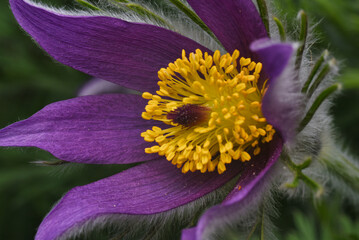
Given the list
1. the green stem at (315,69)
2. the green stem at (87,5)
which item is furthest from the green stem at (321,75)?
the green stem at (87,5)

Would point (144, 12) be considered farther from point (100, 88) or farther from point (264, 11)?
point (100, 88)

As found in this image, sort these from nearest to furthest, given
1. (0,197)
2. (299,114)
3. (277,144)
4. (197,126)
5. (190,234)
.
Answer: (190,234) → (299,114) → (277,144) → (197,126) → (0,197)

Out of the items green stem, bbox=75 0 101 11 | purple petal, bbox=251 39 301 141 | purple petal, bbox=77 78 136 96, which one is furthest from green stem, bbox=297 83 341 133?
purple petal, bbox=77 78 136 96

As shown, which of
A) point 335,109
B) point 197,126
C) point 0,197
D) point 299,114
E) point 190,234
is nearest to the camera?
point 190,234

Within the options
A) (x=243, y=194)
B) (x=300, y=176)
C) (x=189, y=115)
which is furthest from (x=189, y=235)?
(x=189, y=115)

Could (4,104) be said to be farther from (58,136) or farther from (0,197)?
(58,136)

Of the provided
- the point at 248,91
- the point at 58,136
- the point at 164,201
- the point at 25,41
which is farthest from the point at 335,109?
the point at 25,41

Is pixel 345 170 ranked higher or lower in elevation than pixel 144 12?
lower
